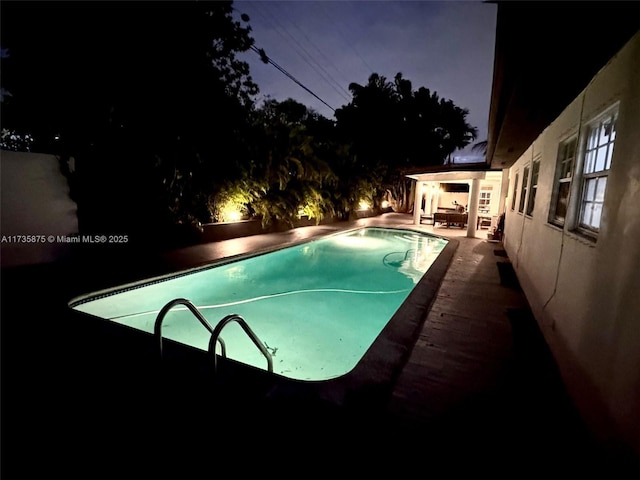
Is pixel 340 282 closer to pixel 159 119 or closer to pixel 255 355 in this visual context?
pixel 255 355

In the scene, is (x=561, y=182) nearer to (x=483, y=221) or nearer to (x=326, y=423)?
(x=326, y=423)

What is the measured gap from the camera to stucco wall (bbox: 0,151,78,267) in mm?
5699

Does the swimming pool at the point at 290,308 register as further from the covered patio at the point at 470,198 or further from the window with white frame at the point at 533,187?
the covered patio at the point at 470,198

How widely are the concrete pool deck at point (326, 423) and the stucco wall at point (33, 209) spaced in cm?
376

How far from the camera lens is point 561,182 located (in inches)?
160

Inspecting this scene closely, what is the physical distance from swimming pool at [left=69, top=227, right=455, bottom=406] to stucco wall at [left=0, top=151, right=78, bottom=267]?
282 centimetres

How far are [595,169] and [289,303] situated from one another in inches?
207

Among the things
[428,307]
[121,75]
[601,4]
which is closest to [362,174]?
[121,75]

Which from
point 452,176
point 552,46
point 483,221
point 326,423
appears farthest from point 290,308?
point 483,221

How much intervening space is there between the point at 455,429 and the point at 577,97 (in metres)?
3.99

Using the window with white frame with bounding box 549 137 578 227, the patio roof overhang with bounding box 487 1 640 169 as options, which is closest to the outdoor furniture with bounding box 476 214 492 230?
the window with white frame with bounding box 549 137 578 227

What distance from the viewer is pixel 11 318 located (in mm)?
3717

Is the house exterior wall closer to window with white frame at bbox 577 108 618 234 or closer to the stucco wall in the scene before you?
window with white frame at bbox 577 108 618 234

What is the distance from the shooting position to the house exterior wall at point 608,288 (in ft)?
5.88
